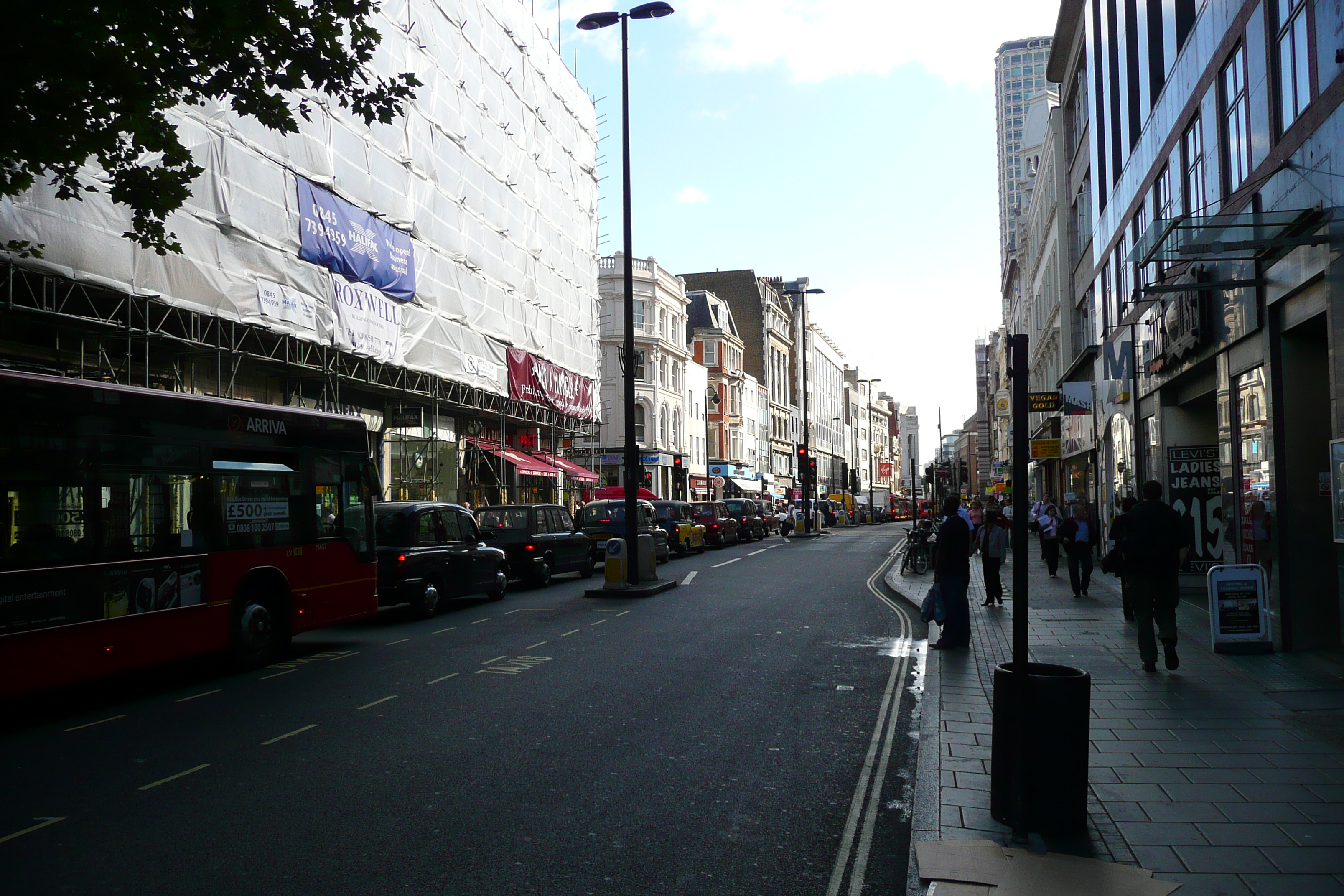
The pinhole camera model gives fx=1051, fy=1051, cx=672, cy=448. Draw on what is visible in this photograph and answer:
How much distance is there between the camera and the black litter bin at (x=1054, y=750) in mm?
5074

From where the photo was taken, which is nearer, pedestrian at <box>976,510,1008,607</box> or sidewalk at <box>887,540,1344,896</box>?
sidewalk at <box>887,540,1344,896</box>

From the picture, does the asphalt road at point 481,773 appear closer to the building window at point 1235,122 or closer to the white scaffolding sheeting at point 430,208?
the building window at point 1235,122

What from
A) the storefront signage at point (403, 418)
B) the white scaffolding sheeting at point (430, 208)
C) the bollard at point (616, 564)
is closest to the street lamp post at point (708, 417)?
the white scaffolding sheeting at point (430, 208)

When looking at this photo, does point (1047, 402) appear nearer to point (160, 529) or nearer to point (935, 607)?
point (935, 607)

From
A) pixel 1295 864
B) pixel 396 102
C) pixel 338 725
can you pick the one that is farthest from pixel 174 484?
pixel 1295 864

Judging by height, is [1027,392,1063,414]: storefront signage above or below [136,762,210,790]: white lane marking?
above

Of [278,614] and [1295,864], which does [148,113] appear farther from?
[1295,864]

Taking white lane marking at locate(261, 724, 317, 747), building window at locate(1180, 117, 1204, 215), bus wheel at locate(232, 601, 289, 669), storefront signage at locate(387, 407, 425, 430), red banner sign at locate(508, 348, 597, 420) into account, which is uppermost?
building window at locate(1180, 117, 1204, 215)

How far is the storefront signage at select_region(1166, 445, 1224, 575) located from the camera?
55.2 feet

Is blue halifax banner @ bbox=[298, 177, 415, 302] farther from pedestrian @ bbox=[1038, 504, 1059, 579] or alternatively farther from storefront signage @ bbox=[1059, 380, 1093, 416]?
pedestrian @ bbox=[1038, 504, 1059, 579]

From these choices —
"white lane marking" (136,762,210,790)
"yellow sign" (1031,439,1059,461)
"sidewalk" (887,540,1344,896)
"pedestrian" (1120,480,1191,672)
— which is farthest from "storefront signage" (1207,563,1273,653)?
"yellow sign" (1031,439,1059,461)

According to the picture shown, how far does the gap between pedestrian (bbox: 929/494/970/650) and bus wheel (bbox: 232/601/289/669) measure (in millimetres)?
7096

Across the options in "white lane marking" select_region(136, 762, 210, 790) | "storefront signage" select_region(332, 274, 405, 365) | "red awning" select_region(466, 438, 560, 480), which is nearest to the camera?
"white lane marking" select_region(136, 762, 210, 790)

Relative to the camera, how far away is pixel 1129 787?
586 cm
